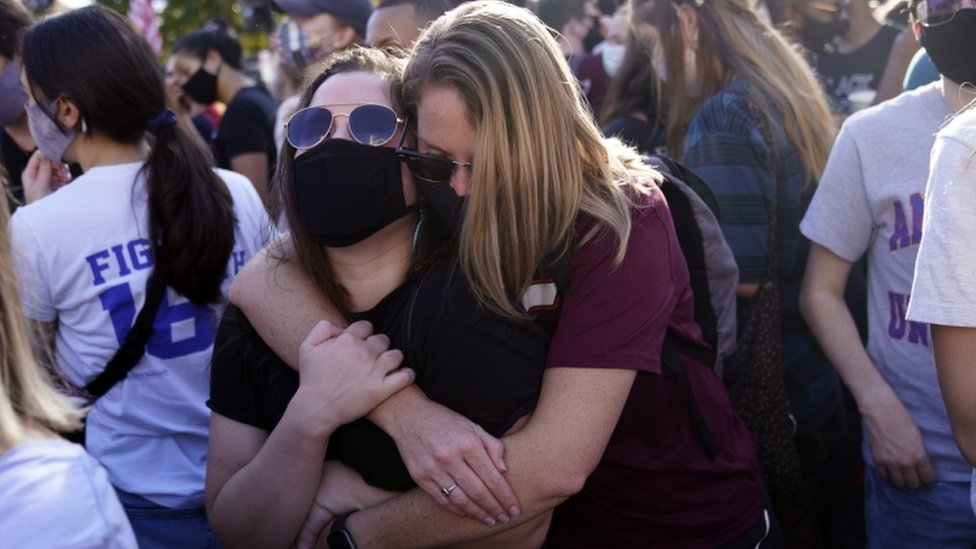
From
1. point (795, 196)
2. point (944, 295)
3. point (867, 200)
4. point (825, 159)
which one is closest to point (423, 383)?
point (944, 295)

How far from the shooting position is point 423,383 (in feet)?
6.86

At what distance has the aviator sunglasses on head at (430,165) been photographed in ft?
7.00

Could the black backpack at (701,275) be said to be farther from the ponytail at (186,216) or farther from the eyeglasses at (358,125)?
the ponytail at (186,216)

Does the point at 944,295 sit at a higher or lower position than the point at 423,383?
higher

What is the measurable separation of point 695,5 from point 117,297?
212cm

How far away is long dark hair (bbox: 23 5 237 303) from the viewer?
2.82 m

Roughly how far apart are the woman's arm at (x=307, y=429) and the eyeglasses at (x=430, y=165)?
0.35m

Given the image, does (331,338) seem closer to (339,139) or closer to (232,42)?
(339,139)

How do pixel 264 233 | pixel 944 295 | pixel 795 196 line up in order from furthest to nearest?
1. pixel 795 196
2. pixel 264 233
3. pixel 944 295

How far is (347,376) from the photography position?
204 cm

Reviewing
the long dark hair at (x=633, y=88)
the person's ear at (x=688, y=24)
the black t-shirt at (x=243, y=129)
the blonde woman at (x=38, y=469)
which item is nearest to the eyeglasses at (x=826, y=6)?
the long dark hair at (x=633, y=88)

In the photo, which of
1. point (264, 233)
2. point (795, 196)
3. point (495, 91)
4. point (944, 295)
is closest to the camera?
point (944, 295)

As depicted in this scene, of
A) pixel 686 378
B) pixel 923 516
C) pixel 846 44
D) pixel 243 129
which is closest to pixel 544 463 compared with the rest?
pixel 686 378

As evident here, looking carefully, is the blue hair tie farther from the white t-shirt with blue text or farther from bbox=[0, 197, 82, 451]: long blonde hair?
bbox=[0, 197, 82, 451]: long blonde hair
